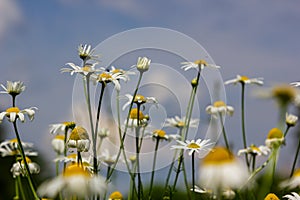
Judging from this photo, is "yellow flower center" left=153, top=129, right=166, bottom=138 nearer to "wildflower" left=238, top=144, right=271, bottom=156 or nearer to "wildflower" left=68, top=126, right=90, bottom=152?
"wildflower" left=238, top=144, right=271, bottom=156

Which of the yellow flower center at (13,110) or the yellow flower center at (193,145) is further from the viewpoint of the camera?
the yellow flower center at (13,110)

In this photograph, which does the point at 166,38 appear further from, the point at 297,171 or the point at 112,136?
the point at 297,171

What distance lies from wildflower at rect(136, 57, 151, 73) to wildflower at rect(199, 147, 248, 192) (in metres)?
1.23

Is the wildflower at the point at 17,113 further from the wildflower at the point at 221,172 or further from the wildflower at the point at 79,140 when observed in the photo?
the wildflower at the point at 221,172

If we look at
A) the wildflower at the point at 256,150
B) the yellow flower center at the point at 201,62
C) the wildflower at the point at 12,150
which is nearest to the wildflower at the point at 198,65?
the yellow flower center at the point at 201,62

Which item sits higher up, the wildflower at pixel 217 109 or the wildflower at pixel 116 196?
the wildflower at pixel 217 109

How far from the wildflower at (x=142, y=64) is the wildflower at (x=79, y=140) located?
57cm

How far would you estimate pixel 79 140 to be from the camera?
6.57 feet

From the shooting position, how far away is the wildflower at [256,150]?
3.08 m

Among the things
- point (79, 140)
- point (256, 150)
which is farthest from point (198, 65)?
point (79, 140)

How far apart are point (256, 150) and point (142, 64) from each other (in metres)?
0.97

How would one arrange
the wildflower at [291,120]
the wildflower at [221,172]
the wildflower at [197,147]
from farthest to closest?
the wildflower at [291,120] < the wildflower at [197,147] < the wildflower at [221,172]

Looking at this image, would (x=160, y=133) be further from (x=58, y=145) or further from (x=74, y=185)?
(x=74, y=185)

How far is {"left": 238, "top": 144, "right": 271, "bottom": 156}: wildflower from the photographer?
3.08m
